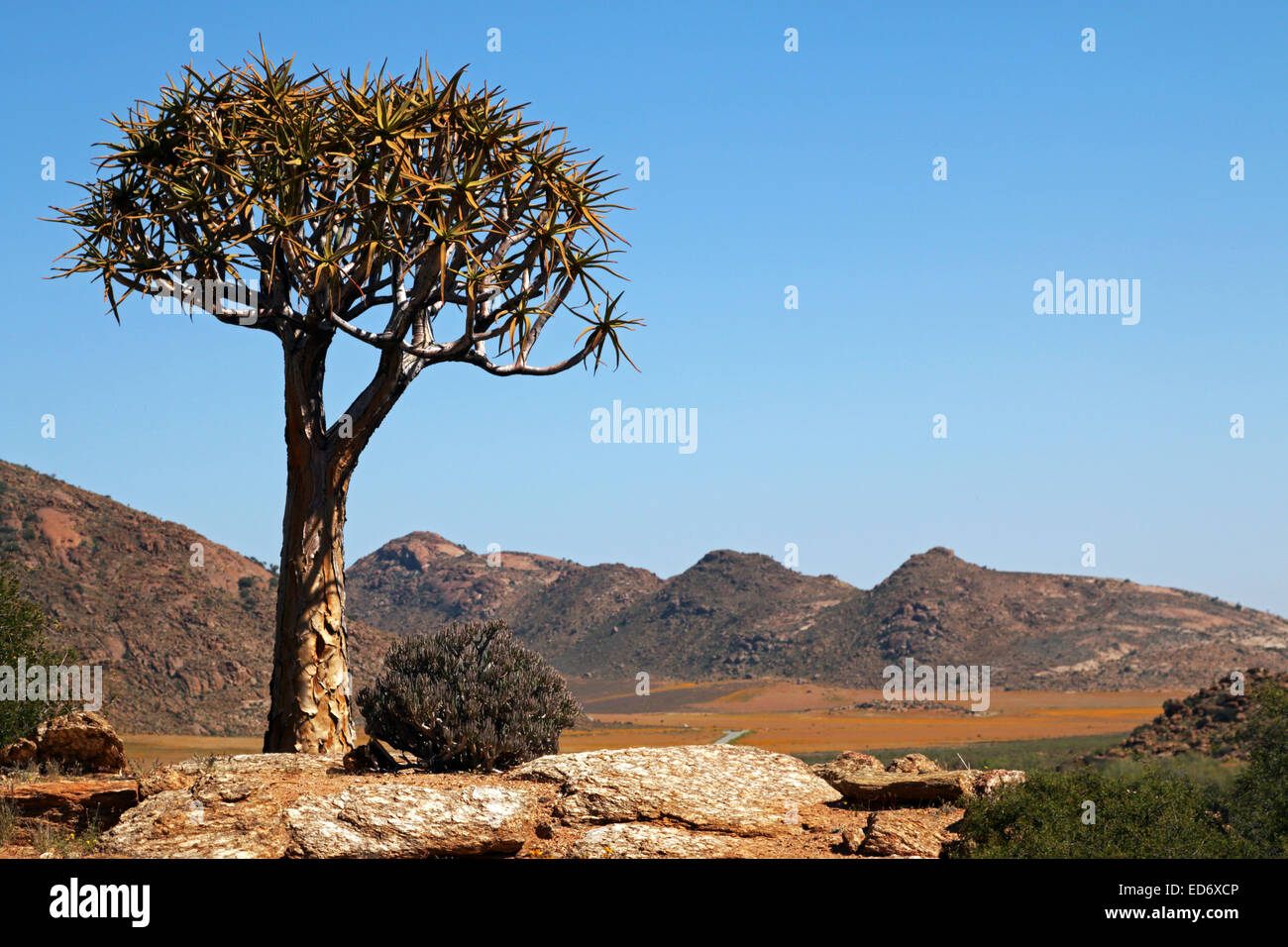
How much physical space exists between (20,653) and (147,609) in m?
42.4

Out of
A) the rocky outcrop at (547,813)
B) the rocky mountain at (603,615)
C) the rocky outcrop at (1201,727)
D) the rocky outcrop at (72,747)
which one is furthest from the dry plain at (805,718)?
the rocky outcrop at (547,813)

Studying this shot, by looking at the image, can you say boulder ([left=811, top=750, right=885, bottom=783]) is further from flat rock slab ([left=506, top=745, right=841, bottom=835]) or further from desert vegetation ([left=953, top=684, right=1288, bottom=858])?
desert vegetation ([left=953, top=684, right=1288, bottom=858])

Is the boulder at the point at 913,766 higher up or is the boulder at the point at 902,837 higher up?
the boulder at the point at 913,766

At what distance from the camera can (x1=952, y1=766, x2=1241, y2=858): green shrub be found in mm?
9344

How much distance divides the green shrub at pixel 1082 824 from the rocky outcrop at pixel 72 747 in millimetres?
9896

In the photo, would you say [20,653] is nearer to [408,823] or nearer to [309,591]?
[309,591]

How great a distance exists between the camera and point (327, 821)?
10.1 m

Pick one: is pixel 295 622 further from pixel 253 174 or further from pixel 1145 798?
pixel 1145 798

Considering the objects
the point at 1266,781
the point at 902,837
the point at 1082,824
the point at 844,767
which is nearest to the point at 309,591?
the point at 844,767

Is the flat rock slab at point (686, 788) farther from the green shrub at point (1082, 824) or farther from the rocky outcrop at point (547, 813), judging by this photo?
the green shrub at point (1082, 824)

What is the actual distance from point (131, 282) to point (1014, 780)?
42.6ft

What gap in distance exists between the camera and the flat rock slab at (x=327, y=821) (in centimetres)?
987

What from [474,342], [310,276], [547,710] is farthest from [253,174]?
[547,710]

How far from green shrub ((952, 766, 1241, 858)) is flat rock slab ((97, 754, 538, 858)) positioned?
13.7 ft
